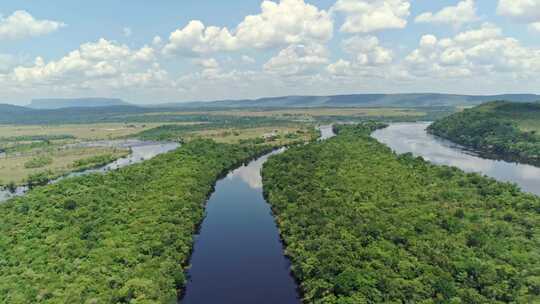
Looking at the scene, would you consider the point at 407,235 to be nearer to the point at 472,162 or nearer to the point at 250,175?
the point at 250,175

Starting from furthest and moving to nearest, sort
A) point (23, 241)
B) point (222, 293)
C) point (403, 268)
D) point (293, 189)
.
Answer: point (293, 189) < point (23, 241) < point (222, 293) < point (403, 268)

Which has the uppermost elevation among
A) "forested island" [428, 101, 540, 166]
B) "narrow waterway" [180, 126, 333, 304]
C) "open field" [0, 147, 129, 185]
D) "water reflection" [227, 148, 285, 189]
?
"forested island" [428, 101, 540, 166]

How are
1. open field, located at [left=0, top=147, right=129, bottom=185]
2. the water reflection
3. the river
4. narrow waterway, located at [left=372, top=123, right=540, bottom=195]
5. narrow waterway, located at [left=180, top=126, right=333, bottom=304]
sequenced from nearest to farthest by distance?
narrow waterway, located at [left=180, top=126, right=333, bottom=304], the river, narrow waterway, located at [left=372, top=123, right=540, bottom=195], the water reflection, open field, located at [left=0, top=147, right=129, bottom=185]

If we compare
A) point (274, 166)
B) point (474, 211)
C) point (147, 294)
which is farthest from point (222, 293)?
point (274, 166)

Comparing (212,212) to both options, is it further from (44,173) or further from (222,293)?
(44,173)

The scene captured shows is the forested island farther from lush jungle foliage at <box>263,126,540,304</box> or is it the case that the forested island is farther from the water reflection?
the water reflection

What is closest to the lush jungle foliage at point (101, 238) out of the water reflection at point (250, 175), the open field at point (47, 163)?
the water reflection at point (250, 175)

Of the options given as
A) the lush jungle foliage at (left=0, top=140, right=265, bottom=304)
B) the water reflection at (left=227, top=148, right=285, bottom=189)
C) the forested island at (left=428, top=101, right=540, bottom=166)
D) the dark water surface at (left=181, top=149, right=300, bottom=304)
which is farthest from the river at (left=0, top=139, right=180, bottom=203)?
the forested island at (left=428, top=101, right=540, bottom=166)
